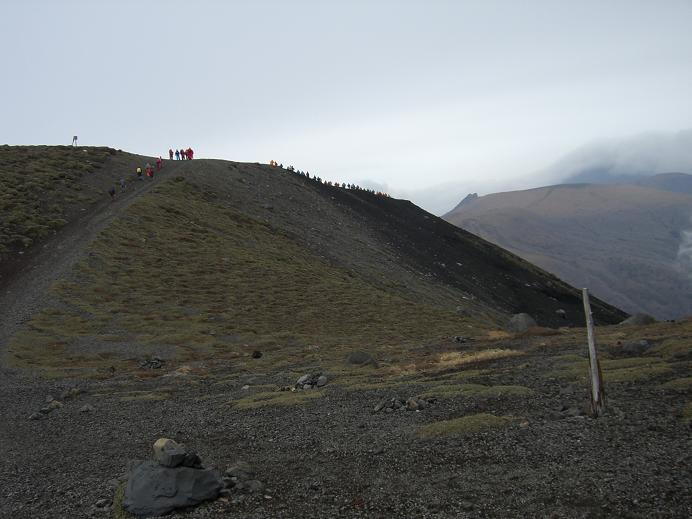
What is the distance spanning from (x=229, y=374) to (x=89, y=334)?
488 inches

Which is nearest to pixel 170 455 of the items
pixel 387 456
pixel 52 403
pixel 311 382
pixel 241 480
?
pixel 241 480

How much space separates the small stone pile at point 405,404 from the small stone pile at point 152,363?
17842 mm

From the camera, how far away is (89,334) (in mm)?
37531

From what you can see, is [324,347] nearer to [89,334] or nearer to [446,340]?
[446,340]

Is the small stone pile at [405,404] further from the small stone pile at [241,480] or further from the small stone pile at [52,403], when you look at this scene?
the small stone pile at [52,403]

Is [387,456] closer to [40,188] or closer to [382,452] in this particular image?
[382,452]

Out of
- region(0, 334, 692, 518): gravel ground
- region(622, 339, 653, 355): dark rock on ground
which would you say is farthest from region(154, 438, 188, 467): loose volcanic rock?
region(622, 339, 653, 355): dark rock on ground

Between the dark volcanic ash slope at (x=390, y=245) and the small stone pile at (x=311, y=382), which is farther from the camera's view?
the dark volcanic ash slope at (x=390, y=245)

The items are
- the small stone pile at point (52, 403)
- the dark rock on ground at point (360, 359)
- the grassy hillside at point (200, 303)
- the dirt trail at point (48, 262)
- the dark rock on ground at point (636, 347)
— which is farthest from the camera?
the dirt trail at point (48, 262)

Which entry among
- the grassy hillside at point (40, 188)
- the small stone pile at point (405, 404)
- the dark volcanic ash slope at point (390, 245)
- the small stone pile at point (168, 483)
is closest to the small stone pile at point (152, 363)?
the small stone pile at point (405, 404)

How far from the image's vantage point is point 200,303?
46438 millimetres

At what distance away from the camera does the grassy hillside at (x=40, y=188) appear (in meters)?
56.2

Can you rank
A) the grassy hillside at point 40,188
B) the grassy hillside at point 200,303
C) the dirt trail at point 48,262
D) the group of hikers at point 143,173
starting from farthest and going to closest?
the group of hikers at point 143,173 < the grassy hillside at point 40,188 < the dirt trail at point 48,262 < the grassy hillside at point 200,303

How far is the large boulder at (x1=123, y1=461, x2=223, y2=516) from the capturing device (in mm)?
12344
